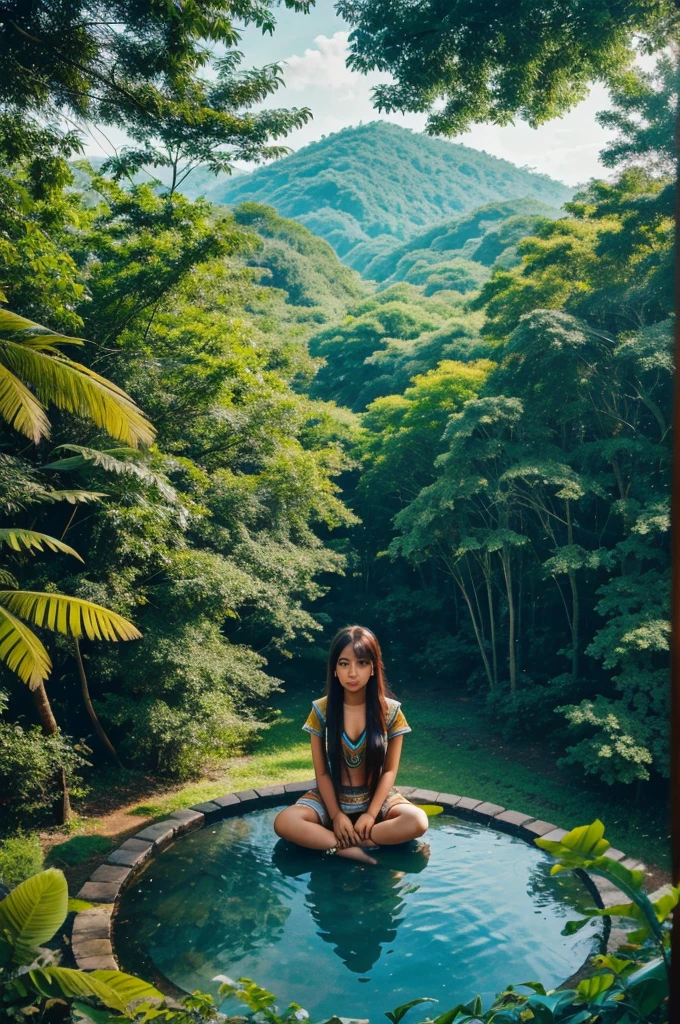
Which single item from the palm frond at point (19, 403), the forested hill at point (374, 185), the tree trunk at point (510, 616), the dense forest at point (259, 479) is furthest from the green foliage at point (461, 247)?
the palm frond at point (19, 403)

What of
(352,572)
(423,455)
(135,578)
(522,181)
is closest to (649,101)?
(423,455)

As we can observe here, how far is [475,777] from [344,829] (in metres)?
4.65

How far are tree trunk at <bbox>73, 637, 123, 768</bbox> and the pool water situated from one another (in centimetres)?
277

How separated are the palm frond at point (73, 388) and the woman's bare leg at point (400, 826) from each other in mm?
2760

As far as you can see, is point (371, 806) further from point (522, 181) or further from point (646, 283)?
point (522, 181)

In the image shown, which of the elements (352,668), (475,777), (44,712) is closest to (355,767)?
(352,668)

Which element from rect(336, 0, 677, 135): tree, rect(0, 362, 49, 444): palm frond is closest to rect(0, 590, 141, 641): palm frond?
rect(0, 362, 49, 444): palm frond

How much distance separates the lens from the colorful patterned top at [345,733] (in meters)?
4.72

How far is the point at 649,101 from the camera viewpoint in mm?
7977

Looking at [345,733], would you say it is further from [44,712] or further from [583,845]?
[44,712]

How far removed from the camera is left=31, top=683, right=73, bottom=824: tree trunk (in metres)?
6.75

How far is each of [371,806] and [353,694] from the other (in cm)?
65

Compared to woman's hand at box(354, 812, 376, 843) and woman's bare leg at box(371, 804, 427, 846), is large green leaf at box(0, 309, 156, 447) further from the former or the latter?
woman's bare leg at box(371, 804, 427, 846)

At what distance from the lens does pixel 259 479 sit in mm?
11141
